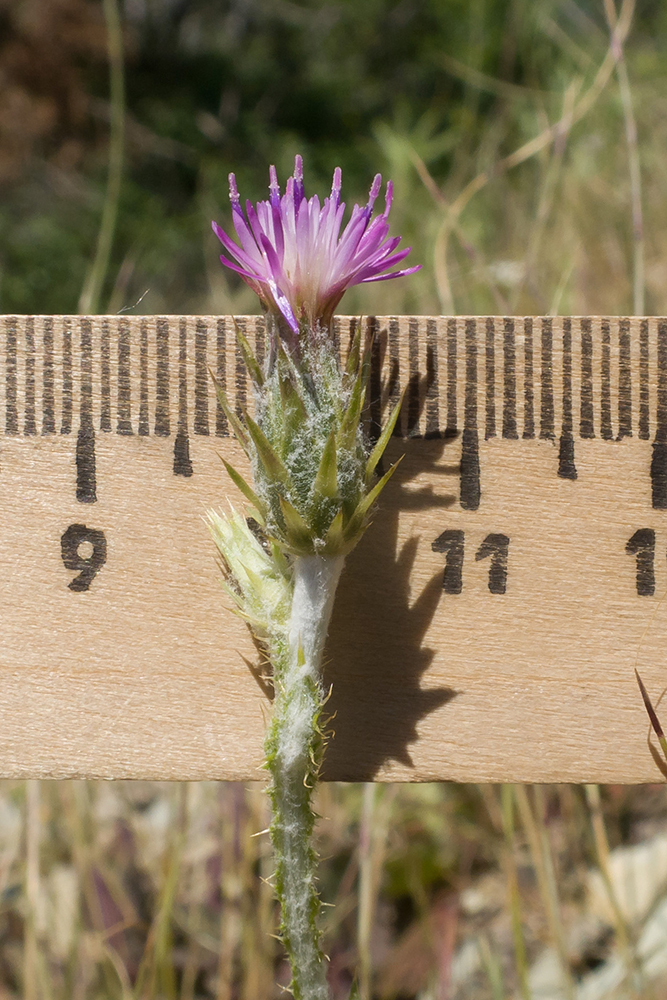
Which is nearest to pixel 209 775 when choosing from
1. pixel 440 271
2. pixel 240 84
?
pixel 440 271

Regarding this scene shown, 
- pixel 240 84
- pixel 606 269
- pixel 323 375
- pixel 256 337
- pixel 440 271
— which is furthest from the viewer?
pixel 240 84

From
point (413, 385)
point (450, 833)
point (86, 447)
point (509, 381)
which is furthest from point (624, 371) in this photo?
point (450, 833)

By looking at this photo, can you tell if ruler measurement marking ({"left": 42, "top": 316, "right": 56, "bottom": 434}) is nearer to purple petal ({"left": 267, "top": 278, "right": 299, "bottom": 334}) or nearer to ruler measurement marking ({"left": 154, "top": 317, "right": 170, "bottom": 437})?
ruler measurement marking ({"left": 154, "top": 317, "right": 170, "bottom": 437})

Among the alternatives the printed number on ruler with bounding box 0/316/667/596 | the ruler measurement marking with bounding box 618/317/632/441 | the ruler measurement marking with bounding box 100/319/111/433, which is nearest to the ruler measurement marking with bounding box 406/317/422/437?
the printed number on ruler with bounding box 0/316/667/596

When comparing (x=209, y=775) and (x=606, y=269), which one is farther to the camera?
(x=606, y=269)

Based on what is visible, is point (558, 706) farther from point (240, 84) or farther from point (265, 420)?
point (240, 84)

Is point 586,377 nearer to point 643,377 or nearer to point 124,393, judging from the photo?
point 643,377
